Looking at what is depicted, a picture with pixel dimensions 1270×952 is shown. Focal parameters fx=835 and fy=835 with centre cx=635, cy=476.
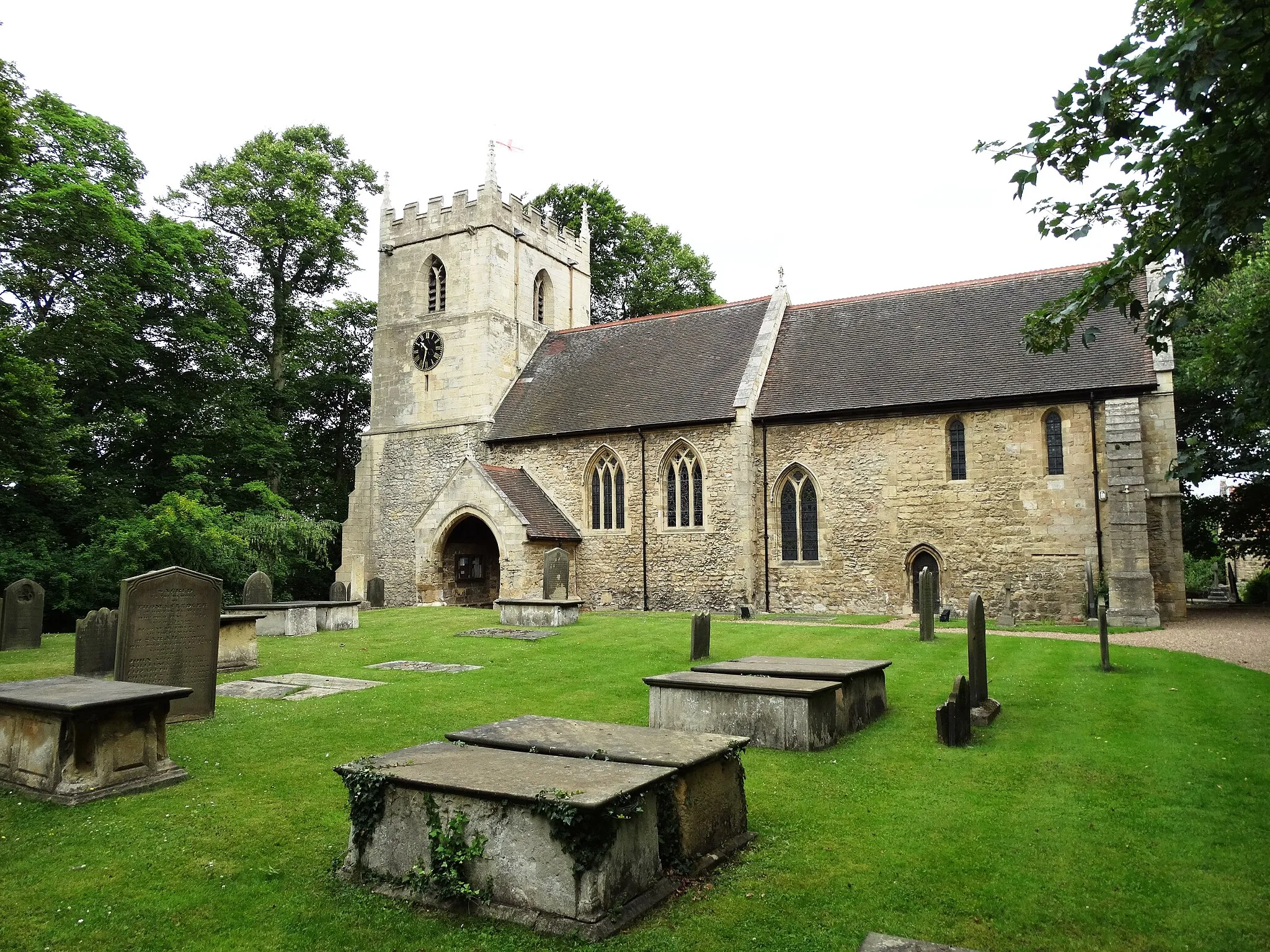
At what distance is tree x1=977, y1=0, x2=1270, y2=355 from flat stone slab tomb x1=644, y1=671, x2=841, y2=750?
4.09 meters

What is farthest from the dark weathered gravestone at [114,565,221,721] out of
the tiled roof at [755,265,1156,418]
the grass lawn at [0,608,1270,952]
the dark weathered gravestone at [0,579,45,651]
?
the tiled roof at [755,265,1156,418]

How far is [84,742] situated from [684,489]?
60.8 feet

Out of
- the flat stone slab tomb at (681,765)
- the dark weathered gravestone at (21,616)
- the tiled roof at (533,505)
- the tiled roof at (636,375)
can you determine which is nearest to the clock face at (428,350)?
the tiled roof at (636,375)

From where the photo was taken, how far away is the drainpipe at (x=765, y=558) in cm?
2284

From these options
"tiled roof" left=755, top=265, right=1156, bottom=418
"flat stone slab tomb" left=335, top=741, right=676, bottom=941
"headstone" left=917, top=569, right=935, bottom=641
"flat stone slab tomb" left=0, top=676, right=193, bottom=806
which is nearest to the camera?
"flat stone slab tomb" left=335, top=741, right=676, bottom=941

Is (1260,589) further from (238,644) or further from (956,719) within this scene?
(238,644)

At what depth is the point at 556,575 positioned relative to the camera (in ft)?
67.1

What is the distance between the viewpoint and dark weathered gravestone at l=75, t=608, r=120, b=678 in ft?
39.4

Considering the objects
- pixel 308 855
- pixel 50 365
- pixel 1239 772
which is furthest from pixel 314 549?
pixel 1239 772

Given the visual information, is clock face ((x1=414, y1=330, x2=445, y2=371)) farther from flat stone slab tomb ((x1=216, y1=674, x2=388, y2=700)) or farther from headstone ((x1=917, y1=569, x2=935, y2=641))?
headstone ((x1=917, y1=569, x2=935, y2=641))

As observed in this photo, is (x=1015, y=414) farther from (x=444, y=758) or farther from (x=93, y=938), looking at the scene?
(x=93, y=938)

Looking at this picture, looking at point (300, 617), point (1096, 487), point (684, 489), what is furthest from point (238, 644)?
point (1096, 487)

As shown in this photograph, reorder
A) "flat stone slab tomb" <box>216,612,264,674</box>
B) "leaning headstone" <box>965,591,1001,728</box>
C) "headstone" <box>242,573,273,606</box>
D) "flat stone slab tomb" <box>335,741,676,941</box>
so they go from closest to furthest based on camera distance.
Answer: "flat stone slab tomb" <box>335,741,676,941</box> < "leaning headstone" <box>965,591,1001,728</box> < "flat stone slab tomb" <box>216,612,264,674</box> < "headstone" <box>242,573,273,606</box>

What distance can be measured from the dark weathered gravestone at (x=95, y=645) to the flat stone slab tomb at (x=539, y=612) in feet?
27.4
